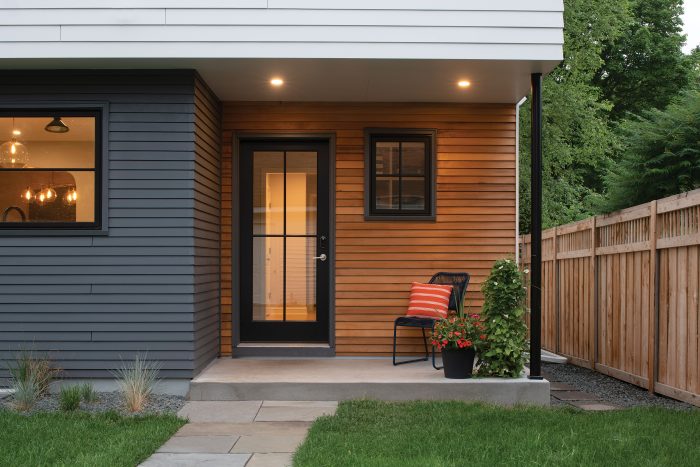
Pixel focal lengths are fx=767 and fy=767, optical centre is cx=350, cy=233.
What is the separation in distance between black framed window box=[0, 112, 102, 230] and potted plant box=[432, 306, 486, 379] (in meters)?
2.85

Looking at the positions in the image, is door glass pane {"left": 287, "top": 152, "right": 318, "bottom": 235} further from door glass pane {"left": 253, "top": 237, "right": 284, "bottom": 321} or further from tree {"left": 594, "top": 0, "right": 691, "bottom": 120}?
tree {"left": 594, "top": 0, "right": 691, "bottom": 120}

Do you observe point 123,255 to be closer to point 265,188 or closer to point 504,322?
point 265,188

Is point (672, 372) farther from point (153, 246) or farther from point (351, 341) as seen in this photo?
point (153, 246)

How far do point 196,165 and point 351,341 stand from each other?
227cm

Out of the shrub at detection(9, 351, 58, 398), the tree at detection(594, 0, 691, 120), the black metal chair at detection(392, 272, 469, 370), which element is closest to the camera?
the shrub at detection(9, 351, 58, 398)

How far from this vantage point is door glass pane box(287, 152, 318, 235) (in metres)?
7.32

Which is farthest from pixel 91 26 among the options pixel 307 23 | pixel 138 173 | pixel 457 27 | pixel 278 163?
pixel 457 27

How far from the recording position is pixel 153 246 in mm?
6055

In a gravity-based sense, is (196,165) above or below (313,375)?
above

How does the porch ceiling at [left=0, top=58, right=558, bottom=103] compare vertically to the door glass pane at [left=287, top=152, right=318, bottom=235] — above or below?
above

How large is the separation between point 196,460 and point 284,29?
3.21 meters

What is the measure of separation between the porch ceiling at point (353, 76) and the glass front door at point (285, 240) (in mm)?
615


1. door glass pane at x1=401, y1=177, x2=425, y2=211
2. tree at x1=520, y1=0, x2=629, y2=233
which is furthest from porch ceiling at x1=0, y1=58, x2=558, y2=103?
tree at x1=520, y1=0, x2=629, y2=233

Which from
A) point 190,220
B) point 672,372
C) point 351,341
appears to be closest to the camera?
point 672,372
